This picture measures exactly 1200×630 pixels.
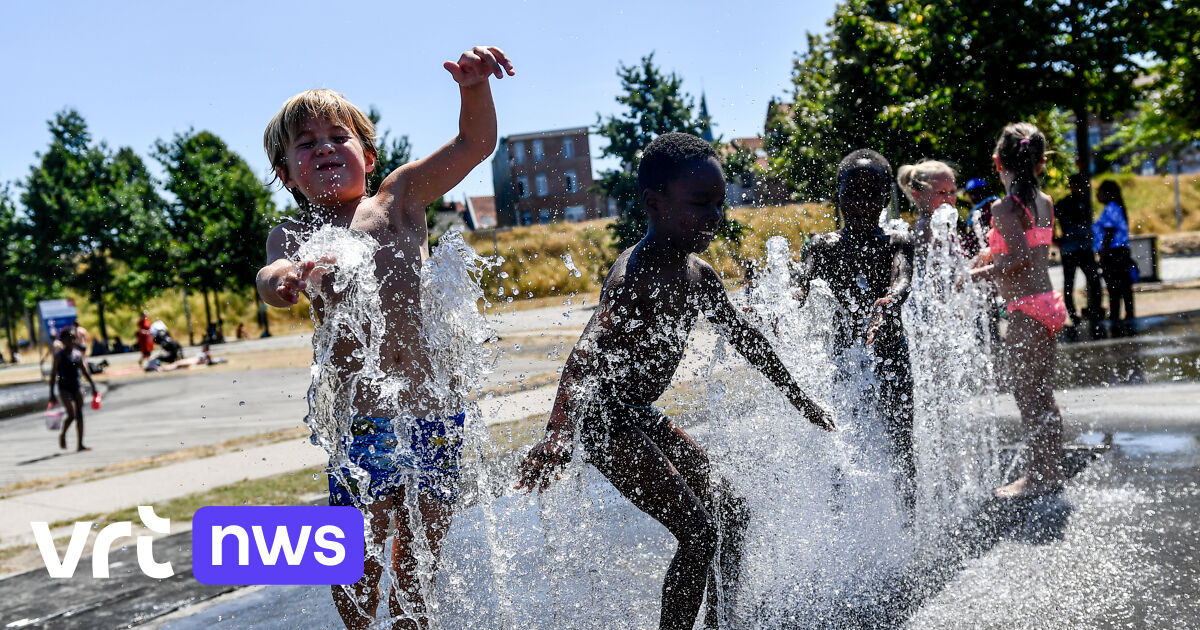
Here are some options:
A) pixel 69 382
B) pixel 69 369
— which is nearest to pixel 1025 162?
pixel 69 382

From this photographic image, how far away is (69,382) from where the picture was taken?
10.1m

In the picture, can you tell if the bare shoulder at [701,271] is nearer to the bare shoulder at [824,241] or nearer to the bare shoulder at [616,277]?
the bare shoulder at [616,277]

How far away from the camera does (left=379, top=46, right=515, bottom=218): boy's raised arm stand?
8.64 ft

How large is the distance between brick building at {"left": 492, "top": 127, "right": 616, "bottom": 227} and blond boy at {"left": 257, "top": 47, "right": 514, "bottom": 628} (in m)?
0.72

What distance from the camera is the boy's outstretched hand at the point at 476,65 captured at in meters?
2.64

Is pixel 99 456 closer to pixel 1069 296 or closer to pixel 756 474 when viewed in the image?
pixel 756 474

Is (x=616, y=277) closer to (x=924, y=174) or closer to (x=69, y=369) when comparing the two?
(x=924, y=174)

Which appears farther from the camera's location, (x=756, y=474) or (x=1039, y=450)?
(x=1039, y=450)

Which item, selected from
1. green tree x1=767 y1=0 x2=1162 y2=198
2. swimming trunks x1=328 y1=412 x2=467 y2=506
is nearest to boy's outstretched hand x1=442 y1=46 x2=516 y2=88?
swimming trunks x1=328 y1=412 x2=467 y2=506

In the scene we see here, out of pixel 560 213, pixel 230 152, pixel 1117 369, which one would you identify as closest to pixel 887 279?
pixel 560 213

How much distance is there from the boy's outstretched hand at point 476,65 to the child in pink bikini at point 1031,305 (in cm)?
280

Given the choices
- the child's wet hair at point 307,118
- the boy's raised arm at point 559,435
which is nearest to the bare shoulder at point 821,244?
the boy's raised arm at point 559,435

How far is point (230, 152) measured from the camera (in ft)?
142

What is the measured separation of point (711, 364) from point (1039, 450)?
201 cm
